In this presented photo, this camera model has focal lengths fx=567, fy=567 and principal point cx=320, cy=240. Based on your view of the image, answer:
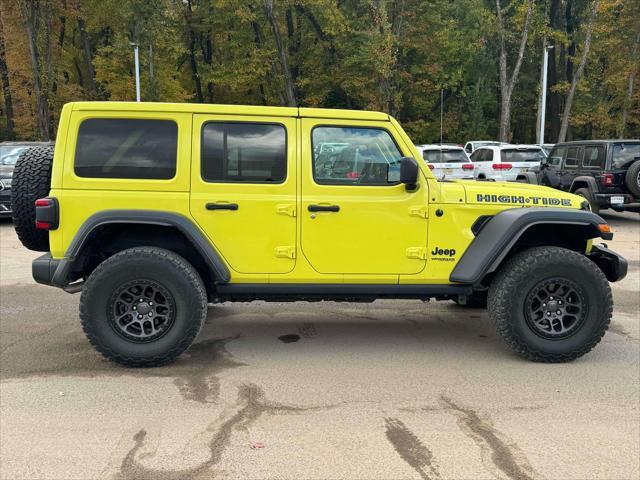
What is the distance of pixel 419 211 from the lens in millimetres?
A: 4504

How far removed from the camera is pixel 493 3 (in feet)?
116

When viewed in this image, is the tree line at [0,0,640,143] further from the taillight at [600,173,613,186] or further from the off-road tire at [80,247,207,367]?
the off-road tire at [80,247,207,367]

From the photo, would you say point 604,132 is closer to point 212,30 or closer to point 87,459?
point 212,30

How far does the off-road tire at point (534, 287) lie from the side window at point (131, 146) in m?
2.79

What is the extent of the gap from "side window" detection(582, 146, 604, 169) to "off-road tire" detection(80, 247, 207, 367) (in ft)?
36.0

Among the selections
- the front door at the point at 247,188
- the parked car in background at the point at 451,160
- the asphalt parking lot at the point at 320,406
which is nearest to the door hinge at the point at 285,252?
the front door at the point at 247,188

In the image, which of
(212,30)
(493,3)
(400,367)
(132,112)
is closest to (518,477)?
(400,367)

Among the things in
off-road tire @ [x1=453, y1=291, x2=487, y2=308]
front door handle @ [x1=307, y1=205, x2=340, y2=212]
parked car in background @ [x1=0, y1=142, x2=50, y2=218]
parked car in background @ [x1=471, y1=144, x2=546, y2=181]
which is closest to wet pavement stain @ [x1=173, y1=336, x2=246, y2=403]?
front door handle @ [x1=307, y1=205, x2=340, y2=212]

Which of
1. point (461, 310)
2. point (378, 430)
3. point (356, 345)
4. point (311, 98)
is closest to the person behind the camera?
point (378, 430)

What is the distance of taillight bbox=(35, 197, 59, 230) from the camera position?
4168 millimetres

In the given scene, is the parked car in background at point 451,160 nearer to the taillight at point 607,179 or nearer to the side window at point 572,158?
the side window at point 572,158

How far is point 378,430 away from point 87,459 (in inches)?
65.1

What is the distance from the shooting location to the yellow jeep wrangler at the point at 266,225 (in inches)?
169

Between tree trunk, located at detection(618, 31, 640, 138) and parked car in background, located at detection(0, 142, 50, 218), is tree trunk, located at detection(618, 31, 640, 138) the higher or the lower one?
the higher one
